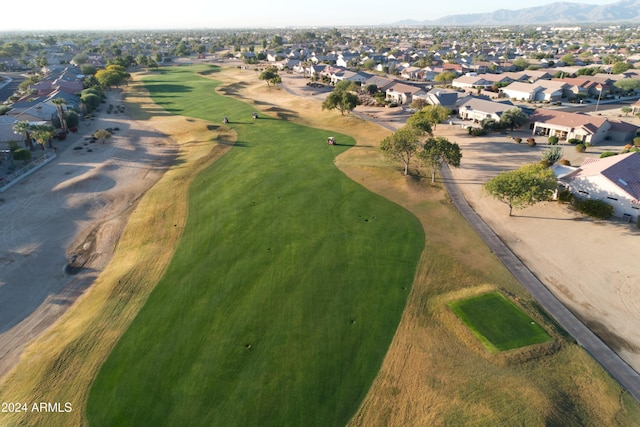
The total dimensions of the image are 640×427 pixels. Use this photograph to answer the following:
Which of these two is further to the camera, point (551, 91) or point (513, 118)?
point (551, 91)

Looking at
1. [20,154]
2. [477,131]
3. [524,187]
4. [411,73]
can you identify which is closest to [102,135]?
[20,154]

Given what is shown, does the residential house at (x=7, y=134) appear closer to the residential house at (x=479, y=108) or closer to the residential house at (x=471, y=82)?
the residential house at (x=479, y=108)

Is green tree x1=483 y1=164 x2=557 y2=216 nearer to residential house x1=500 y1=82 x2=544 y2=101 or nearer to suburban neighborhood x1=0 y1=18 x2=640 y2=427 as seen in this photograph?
suburban neighborhood x1=0 y1=18 x2=640 y2=427

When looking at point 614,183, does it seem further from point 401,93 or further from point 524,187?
point 401,93

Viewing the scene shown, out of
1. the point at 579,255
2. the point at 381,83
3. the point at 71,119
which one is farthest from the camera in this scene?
the point at 381,83

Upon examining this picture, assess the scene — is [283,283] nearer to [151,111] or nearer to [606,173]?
[606,173]

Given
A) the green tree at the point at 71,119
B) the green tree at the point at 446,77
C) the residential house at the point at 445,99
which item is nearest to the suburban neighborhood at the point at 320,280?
the green tree at the point at 71,119
